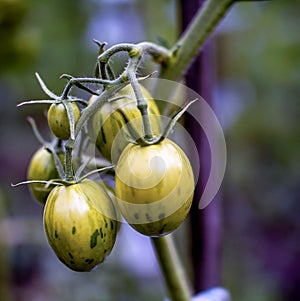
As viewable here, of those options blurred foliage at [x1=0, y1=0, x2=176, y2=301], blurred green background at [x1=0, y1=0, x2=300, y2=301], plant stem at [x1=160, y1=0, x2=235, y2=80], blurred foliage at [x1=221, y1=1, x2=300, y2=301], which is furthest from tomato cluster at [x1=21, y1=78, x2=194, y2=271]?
blurred foliage at [x1=221, y1=1, x2=300, y2=301]

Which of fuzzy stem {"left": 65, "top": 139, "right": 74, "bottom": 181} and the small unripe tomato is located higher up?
the small unripe tomato

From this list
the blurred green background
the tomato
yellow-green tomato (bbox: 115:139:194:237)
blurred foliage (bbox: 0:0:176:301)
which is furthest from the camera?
the blurred green background

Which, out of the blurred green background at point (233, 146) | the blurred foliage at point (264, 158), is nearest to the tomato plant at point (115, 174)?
the blurred green background at point (233, 146)

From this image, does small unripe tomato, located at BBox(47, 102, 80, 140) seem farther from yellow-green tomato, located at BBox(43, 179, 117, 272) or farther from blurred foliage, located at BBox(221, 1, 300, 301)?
blurred foliage, located at BBox(221, 1, 300, 301)

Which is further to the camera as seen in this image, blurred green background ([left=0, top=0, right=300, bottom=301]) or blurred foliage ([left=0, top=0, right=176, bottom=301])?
blurred green background ([left=0, top=0, right=300, bottom=301])

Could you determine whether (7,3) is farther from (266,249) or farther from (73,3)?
(266,249)

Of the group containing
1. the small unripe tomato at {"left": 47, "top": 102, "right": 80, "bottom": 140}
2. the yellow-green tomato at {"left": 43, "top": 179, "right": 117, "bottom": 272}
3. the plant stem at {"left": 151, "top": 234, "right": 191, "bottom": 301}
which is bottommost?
the plant stem at {"left": 151, "top": 234, "right": 191, "bottom": 301}

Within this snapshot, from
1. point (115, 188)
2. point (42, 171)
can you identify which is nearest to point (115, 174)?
point (115, 188)

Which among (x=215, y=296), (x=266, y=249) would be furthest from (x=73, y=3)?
(x=215, y=296)
